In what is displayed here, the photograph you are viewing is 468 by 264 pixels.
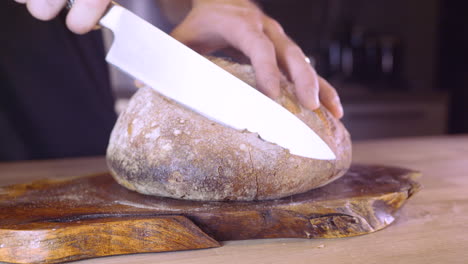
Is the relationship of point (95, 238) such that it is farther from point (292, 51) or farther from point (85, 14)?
point (292, 51)

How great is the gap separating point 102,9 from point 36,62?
3.11 ft

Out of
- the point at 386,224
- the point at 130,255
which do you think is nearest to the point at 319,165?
the point at 386,224

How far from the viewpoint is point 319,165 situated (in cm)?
86

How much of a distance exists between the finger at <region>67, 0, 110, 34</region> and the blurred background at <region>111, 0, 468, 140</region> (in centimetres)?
226

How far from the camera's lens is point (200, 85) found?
83 cm

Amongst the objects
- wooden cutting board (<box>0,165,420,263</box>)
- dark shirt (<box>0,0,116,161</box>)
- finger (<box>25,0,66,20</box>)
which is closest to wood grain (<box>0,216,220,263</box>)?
wooden cutting board (<box>0,165,420,263</box>)

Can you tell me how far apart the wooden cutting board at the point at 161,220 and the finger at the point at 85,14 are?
33cm

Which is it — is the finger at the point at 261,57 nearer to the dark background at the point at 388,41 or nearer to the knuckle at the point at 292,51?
the knuckle at the point at 292,51

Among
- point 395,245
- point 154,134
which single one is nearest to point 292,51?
point 154,134

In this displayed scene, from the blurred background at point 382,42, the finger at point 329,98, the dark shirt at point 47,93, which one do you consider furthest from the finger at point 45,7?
the blurred background at point 382,42

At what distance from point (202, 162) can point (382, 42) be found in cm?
299

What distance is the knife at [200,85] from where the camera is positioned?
0.82 meters

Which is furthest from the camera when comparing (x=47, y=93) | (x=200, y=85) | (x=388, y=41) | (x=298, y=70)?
(x=388, y=41)

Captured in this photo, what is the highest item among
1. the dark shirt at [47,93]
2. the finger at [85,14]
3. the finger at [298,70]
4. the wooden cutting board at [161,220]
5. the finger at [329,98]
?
the finger at [85,14]
